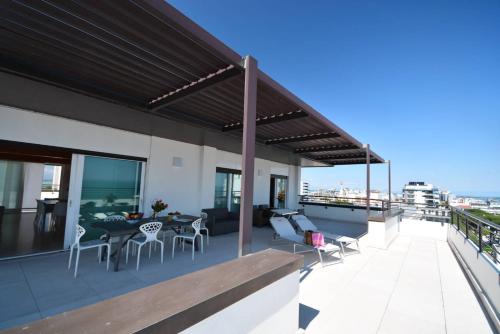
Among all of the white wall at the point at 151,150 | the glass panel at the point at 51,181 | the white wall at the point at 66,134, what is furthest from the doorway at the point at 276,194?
the glass panel at the point at 51,181

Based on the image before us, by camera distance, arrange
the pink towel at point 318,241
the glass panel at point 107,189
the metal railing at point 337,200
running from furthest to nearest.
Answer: the metal railing at point 337,200, the glass panel at point 107,189, the pink towel at point 318,241

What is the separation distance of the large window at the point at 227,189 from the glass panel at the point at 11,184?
8896mm

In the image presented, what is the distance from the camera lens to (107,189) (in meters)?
5.49

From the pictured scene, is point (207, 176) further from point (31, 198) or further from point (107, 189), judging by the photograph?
point (31, 198)

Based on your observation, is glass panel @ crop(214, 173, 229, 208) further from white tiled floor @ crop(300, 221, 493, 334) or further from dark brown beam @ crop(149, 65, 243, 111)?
white tiled floor @ crop(300, 221, 493, 334)

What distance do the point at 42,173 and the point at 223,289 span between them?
13193mm

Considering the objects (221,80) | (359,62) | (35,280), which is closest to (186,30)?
(221,80)

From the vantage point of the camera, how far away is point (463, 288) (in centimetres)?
357

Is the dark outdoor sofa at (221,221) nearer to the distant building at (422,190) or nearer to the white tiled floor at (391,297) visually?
the white tiled floor at (391,297)

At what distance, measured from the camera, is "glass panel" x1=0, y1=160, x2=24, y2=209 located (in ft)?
30.4

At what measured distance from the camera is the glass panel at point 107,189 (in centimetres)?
513

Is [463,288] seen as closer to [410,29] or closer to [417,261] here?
[417,261]

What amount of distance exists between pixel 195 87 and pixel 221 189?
4.65 metres

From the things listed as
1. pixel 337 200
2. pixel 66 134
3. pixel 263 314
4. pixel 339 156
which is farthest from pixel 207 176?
pixel 337 200
